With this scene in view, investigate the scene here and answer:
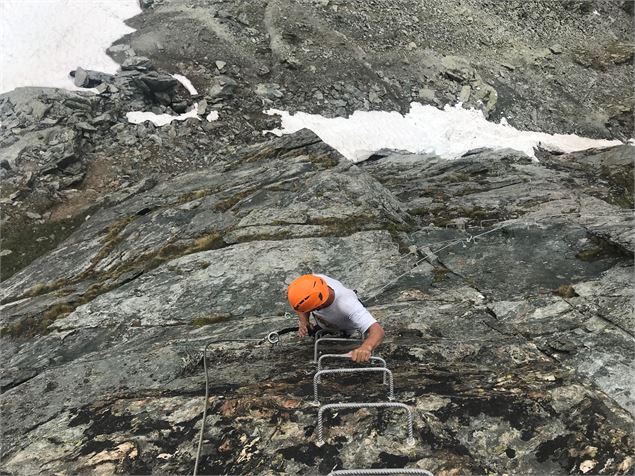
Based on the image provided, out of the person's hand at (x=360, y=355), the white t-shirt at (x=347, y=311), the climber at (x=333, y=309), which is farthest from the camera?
the white t-shirt at (x=347, y=311)

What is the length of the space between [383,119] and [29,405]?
2221 cm

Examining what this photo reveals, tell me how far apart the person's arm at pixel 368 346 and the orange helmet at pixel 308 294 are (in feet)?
2.57

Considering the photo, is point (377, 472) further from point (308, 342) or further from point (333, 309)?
point (308, 342)

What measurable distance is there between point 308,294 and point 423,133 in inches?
834

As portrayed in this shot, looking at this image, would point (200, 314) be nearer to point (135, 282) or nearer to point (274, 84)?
point (135, 282)

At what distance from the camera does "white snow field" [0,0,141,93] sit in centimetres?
2333

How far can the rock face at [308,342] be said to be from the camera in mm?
4969

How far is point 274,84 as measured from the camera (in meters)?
26.0

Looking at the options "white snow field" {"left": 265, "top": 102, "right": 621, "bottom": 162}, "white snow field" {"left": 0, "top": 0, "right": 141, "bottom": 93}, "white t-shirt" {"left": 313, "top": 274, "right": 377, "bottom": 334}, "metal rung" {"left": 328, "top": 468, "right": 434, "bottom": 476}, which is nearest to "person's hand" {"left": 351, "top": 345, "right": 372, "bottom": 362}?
"white t-shirt" {"left": 313, "top": 274, "right": 377, "bottom": 334}

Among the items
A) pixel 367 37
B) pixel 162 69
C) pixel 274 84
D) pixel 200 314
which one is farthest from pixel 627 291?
pixel 367 37

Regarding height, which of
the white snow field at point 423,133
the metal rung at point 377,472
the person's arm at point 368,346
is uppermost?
the metal rung at point 377,472

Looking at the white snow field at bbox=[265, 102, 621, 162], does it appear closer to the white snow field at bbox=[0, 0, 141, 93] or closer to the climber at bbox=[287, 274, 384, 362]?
the white snow field at bbox=[0, 0, 141, 93]

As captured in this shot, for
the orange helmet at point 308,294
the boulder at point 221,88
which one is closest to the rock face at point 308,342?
the orange helmet at point 308,294

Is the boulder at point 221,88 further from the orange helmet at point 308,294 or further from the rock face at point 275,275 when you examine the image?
the orange helmet at point 308,294
